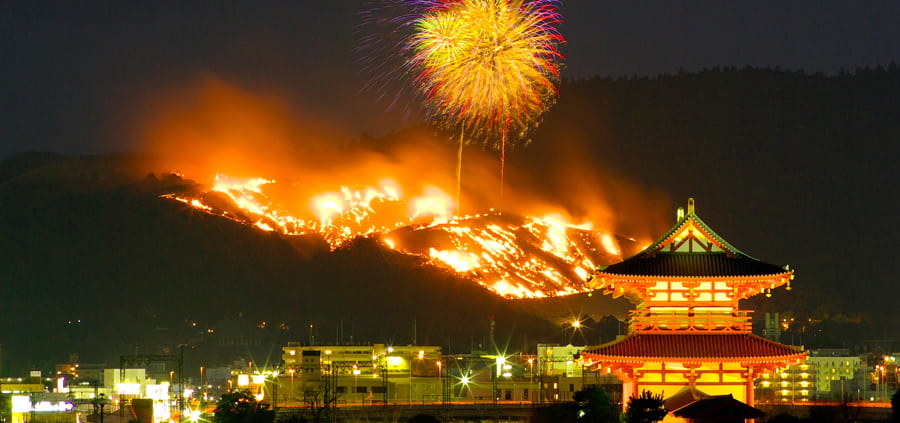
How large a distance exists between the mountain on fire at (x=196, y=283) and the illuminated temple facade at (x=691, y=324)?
103 metres

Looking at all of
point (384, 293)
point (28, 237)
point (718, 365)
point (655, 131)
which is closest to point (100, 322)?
point (28, 237)

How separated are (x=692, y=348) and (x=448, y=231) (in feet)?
395

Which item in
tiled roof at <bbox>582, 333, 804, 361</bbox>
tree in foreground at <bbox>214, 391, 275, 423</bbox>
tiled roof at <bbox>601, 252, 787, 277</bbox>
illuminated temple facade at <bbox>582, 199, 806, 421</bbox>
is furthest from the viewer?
tree in foreground at <bbox>214, 391, 275, 423</bbox>

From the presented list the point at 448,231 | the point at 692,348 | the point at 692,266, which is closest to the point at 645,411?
the point at 692,348

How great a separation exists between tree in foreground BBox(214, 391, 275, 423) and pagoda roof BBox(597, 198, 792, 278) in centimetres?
1538

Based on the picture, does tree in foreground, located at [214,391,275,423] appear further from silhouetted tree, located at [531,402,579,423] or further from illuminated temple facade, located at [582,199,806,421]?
illuminated temple facade, located at [582,199,806,421]

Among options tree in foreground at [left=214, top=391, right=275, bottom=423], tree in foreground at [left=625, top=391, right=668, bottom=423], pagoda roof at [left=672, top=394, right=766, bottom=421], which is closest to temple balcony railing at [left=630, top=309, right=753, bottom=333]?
tree in foreground at [left=625, top=391, right=668, bottom=423]

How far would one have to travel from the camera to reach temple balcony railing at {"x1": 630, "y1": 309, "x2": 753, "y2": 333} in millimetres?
43594

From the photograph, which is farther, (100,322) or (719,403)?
(100,322)

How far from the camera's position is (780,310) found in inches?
6009

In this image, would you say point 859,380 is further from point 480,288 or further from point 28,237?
point 28,237

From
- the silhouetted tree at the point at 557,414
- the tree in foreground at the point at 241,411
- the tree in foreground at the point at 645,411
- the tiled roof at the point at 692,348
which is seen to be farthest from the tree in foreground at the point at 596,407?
the tree in foreground at the point at 241,411

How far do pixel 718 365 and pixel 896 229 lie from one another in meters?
126

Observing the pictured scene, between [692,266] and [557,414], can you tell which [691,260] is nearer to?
[692,266]
